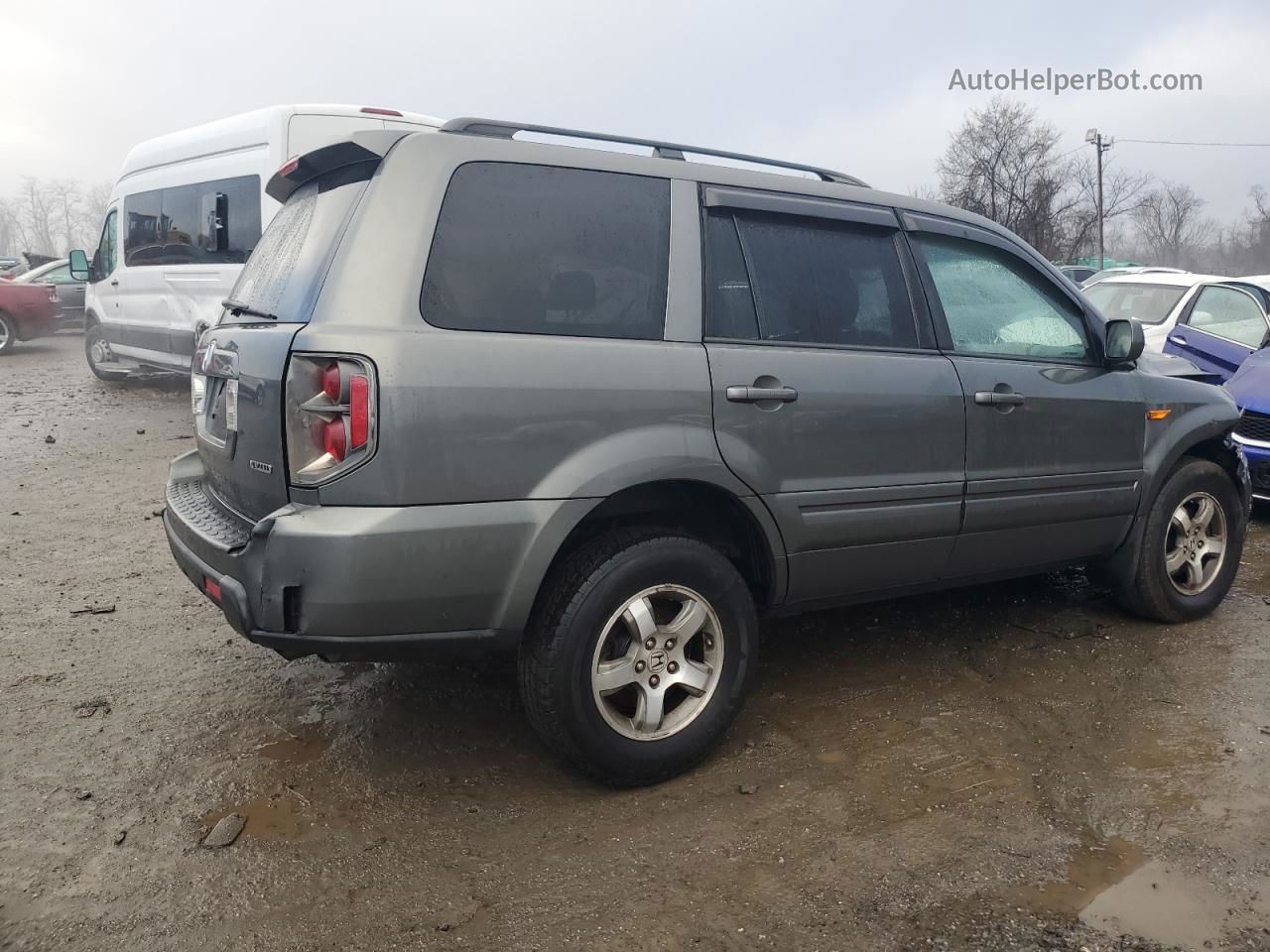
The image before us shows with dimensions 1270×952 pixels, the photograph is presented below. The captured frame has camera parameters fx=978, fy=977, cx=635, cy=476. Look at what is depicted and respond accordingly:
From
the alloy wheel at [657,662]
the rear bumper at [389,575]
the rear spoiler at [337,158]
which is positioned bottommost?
the alloy wheel at [657,662]

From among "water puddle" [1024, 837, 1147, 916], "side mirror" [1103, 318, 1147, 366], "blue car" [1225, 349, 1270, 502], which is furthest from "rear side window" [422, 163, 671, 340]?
"blue car" [1225, 349, 1270, 502]

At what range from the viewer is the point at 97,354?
1243 cm

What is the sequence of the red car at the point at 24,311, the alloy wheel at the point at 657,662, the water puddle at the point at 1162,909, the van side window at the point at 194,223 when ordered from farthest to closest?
the red car at the point at 24,311
the van side window at the point at 194,223
the alloy wheel at the point at 657,662
the water puddle at the point at 1162,909

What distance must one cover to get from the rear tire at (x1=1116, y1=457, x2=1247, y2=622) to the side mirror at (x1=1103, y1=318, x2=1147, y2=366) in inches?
26.3

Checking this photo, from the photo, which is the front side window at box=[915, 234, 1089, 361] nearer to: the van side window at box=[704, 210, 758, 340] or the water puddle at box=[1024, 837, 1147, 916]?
the van side window at box=[704, 210, 758, 340]

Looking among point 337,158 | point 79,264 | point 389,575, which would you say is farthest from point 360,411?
point 79,264

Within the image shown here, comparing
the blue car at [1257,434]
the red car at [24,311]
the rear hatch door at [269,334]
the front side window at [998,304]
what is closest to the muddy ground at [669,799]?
the rear hatch door at [269,334]

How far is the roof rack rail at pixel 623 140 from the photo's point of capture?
2.96 meters

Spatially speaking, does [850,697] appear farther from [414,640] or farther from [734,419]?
[414,640]

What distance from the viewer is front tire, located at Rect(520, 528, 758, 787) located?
281 centimetres

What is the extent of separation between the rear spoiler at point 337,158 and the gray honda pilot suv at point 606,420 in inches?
0.4

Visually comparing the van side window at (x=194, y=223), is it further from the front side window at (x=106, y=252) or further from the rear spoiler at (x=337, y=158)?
the rear spoiler at (x=337, y=158)

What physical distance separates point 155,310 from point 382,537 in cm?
962

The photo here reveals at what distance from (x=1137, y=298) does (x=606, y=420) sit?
9.33 metres
